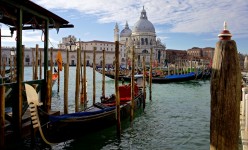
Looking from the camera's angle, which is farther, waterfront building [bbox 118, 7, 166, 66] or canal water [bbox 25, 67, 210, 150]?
waterfront building [bbox 118, 7, 166, 66]

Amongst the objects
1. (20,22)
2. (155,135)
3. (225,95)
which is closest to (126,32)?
(155,135)

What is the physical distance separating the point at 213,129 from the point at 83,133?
3953 millimetres

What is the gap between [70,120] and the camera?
533cm

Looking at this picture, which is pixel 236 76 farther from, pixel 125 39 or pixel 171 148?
pixel 125 39

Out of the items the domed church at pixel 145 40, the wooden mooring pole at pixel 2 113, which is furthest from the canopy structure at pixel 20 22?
the domed church at pixel 145 40

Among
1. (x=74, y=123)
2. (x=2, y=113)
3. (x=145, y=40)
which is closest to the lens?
(x=2, y=113)

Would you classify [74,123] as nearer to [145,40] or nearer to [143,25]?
[145,40]

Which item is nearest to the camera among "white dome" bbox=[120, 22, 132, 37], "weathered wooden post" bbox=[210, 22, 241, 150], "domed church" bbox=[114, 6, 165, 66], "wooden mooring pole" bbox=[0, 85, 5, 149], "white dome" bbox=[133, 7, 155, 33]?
"weathered wooden post" bbox=[210, 22, 241, 150]

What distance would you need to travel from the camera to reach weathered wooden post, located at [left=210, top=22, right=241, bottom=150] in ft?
7.38

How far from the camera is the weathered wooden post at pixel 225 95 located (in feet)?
7.38

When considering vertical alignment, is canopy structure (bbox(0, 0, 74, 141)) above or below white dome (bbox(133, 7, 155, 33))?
below

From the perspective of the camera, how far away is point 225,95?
2248 millimetres

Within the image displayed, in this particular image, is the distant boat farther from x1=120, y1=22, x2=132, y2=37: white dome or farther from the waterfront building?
x1=120, y1=22, x2=132, y2=37: white dome

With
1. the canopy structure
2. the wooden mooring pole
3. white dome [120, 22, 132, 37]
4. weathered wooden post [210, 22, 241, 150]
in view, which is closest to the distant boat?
the canopy structure
